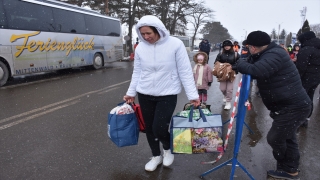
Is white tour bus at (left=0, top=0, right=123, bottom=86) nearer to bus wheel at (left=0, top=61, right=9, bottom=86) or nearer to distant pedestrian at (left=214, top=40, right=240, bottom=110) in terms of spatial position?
bus wheel at (left=0, top=61, right=9, bottom=86)

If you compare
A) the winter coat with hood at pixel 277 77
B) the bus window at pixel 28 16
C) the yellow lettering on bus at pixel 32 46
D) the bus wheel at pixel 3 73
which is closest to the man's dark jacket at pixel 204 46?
the bus window at pixel 28 16

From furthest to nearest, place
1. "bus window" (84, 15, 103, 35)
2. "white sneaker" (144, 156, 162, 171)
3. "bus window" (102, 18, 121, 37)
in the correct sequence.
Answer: "bus window" (102, 18, 121, 37) → "bus window" (84, 15, 103, 35) → "white sneaker" (144, 156, 162, 171)

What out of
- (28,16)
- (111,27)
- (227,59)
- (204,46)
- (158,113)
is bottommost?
(158,113)

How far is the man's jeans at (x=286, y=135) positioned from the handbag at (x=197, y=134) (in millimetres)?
584

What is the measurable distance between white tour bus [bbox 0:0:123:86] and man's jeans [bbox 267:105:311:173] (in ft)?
29.2

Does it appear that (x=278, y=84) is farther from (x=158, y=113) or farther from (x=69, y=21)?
(x=69, y=21)

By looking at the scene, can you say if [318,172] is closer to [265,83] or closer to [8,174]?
[265,83]

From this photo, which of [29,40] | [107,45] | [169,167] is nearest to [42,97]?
[29,40]

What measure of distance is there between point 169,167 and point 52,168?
143cm

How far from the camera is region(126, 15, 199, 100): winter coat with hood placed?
2.65 meters

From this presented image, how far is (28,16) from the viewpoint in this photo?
930 centimetres

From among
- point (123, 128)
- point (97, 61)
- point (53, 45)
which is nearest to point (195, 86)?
point (123, 128)

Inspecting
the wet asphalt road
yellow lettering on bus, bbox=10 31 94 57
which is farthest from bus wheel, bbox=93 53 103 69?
the wet asphalt road

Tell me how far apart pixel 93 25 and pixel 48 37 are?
10.9 ft
